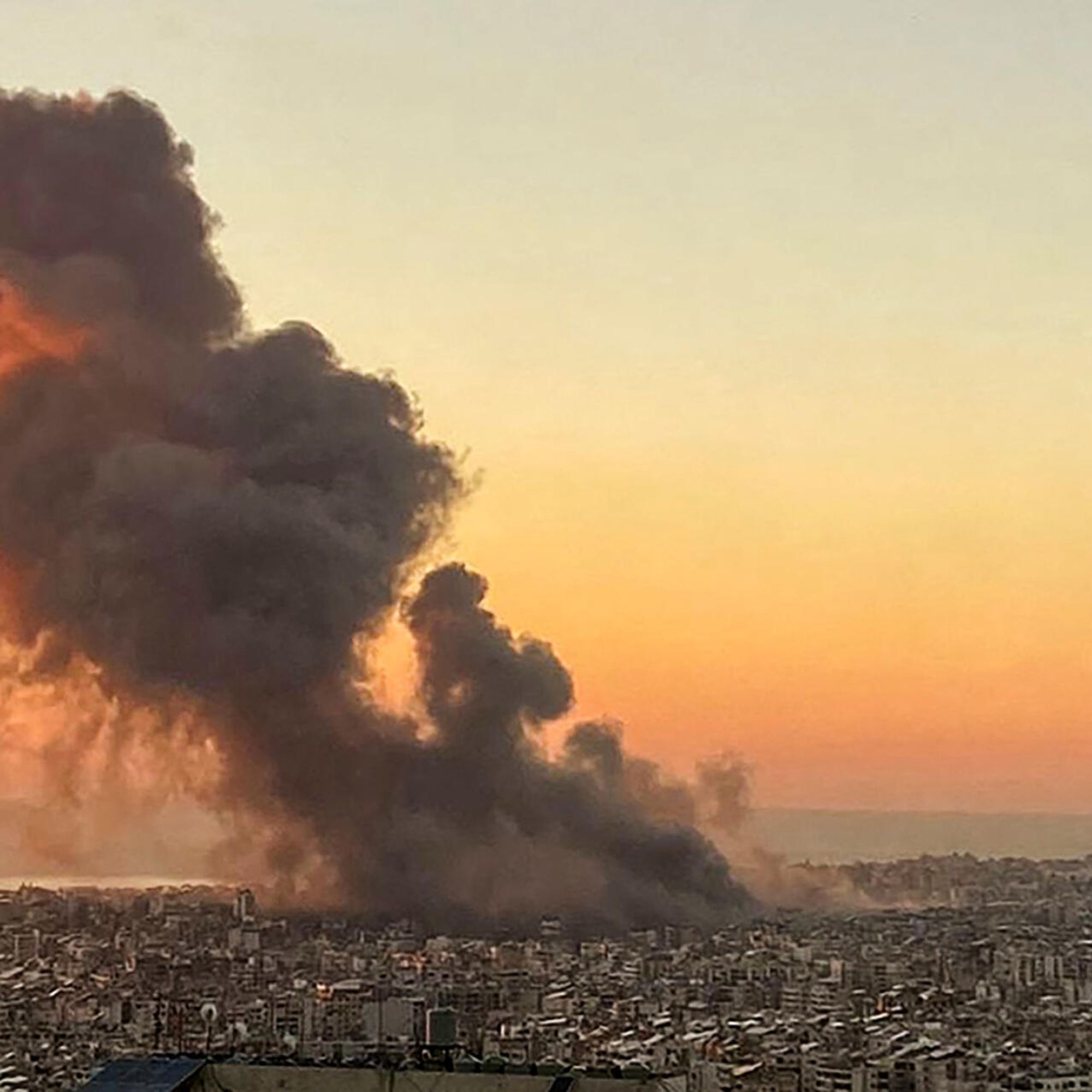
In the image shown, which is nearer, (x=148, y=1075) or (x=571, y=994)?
(x=148, y=1075)

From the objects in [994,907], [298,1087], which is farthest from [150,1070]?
[994,907]

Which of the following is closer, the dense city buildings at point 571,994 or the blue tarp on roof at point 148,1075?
the blue tarp on roof at point 148,1075

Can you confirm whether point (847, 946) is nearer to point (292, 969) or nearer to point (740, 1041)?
point (292, 969)

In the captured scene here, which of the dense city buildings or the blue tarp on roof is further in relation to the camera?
the dense city buildings
